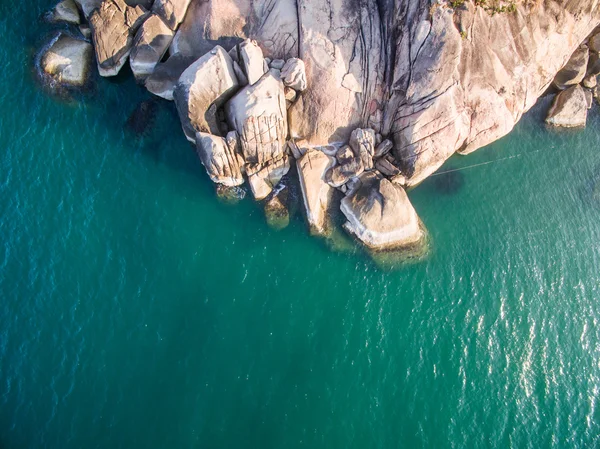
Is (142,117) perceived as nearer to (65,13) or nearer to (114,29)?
(114,29)

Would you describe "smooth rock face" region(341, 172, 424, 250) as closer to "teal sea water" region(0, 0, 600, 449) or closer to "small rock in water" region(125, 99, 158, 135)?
"teal sea water" region(0, 0, 600, 449)

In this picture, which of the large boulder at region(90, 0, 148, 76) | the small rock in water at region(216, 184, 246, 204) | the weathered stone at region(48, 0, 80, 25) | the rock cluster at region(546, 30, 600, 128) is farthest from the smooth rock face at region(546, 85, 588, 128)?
the weathered stone at region(48, 0, 80, 25)

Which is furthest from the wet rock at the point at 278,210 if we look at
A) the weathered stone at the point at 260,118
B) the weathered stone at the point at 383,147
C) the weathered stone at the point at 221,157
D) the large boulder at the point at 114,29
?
the large boulder at the point at 114,29

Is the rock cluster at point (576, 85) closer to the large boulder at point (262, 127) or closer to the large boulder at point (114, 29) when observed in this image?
the large boulder at point (262, 127)

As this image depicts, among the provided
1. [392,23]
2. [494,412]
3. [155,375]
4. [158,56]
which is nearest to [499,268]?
[494,412]

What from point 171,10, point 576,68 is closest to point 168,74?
point 171,10
